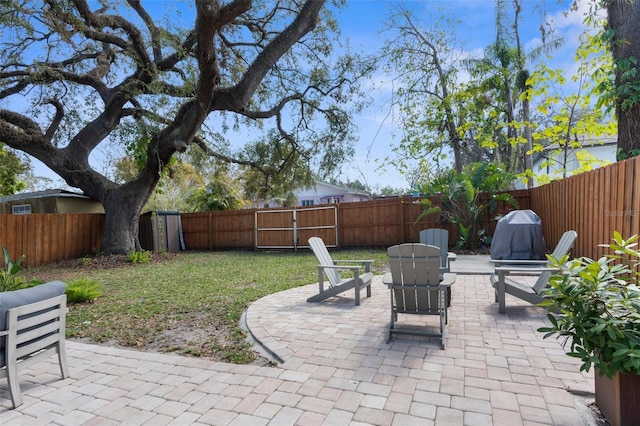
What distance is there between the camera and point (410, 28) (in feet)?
54.2

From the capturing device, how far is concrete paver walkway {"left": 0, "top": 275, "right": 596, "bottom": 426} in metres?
2.35

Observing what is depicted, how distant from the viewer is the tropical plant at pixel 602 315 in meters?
1.88

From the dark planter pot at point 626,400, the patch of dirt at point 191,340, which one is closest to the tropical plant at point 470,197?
the patch of dirt at point 191,340

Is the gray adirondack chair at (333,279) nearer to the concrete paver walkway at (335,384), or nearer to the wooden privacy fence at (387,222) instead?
the concrete paver walkway at (335,384)

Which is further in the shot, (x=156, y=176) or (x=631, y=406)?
(x=156, y=176)

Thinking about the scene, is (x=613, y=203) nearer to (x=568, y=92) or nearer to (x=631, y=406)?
(x=631, y=406)

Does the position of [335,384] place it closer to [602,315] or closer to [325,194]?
[602,315]

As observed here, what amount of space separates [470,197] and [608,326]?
9832 millimetres

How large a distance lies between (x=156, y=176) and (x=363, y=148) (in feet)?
28.8

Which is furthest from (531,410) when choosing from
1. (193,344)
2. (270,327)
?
(193,344)

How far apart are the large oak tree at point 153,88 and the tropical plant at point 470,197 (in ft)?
18.1

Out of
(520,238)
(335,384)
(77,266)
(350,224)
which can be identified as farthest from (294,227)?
(335,384)

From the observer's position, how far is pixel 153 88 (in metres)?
9.92

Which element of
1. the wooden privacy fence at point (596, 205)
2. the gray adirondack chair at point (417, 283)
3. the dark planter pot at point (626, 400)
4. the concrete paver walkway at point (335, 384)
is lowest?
the concrete paver walkway at point (335, 384)
